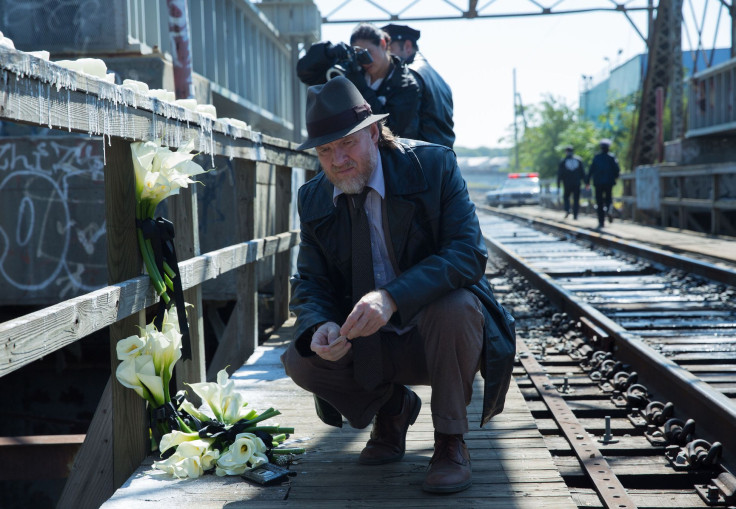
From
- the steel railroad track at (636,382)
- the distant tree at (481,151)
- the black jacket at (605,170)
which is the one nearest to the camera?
the steel railroad track at (636,382)

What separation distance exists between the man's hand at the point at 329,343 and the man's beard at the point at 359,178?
1.65ft

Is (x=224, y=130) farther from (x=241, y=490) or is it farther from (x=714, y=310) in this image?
(x=714, y=310)

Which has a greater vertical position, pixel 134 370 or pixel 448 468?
pixel 134 370

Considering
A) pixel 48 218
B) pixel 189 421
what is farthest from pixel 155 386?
pixel 48 218

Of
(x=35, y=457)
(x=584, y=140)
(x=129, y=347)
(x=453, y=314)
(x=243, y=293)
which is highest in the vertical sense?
(x=584, y=140)

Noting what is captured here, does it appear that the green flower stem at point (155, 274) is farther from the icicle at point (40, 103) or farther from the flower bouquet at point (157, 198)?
the icicle at point (40, 103)

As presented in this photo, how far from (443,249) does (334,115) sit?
0.63 m

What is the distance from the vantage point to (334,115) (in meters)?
3.02

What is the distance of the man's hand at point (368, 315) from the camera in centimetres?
283

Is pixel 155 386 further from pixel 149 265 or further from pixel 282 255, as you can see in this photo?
pixel 282 255

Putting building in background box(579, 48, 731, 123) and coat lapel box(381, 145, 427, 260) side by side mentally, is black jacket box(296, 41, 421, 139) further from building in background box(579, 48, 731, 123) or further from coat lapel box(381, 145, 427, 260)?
building in background box(579, 48, 731, 123)

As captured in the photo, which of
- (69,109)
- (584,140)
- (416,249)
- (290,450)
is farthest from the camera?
(584,140)

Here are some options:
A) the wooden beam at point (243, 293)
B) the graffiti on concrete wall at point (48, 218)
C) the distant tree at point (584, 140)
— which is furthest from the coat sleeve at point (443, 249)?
the distant tree at point (584, 140)

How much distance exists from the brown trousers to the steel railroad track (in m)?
0.62
